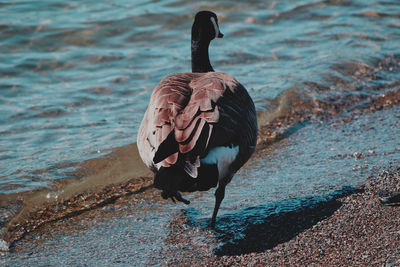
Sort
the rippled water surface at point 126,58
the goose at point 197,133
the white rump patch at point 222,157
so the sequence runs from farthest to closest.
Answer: the rippled water surface at point 126,58 < the white rump patch at point 222,157 < the goose at point 197,133

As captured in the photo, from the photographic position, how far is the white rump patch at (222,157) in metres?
4.08

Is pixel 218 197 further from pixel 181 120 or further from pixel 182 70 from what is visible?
pixel 182 70

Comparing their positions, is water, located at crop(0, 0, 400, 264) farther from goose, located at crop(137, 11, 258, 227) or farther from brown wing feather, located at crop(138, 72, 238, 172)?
brown wing feather, located at crop(138, 72, 238, 172)

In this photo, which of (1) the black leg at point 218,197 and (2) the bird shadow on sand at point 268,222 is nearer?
(2) the bird shadow on sand at point 268,222

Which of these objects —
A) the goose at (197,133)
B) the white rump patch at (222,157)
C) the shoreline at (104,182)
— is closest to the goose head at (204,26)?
the goose at (197,133)

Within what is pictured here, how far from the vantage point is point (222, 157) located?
13.8ft

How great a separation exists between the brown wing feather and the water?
1.05 metres

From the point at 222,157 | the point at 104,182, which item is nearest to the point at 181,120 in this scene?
the point at 222,157

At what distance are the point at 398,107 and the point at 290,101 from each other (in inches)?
58.1

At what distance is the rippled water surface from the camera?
7.14 m

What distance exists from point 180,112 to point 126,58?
612 cm

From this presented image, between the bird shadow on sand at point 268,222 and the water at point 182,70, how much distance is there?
0.14 meters

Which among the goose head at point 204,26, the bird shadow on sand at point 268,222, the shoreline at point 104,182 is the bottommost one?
the shoreline at point 104,182

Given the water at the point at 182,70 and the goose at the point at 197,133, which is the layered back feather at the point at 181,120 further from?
the water at the point at 182,70
